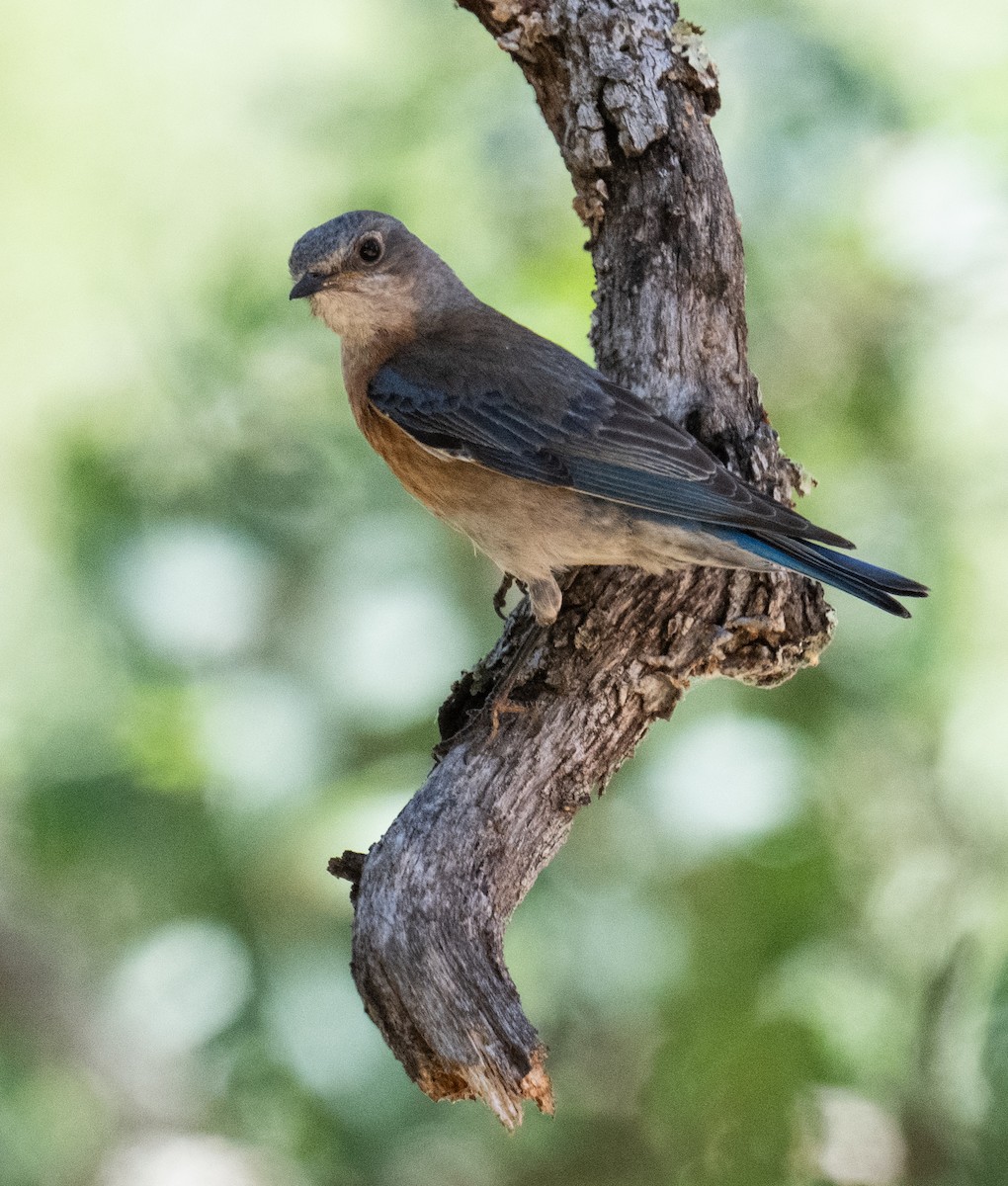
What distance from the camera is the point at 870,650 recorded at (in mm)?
5156

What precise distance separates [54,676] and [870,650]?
9.53 ft

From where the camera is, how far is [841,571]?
12.6ft

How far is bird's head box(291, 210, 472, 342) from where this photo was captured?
462 centimetres

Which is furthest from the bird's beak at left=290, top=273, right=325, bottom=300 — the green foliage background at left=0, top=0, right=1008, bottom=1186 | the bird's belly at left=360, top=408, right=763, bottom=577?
the green foliage background at left=0, top=0, right=1008, bottom=1186

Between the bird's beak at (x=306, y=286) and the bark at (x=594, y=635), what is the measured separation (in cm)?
89

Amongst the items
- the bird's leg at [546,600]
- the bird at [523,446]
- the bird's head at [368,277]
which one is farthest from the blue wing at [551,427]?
the bird's leg at [546,600]

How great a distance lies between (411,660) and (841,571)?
176 cm

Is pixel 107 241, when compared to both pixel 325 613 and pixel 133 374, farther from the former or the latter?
pixel 325 613

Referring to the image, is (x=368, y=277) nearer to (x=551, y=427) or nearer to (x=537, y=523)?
(x=551, y=427)

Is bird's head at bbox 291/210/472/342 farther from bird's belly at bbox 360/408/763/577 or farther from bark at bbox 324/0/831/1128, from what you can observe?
bark at bbox 324/0/831/1128

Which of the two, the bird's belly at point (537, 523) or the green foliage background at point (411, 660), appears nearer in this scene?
the bird's belly at point (537, 523)

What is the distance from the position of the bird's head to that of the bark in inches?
22.6

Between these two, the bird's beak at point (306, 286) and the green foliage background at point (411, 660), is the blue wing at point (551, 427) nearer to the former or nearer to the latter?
the bird's beak at point (306, 286)

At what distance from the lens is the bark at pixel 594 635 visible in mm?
3314
